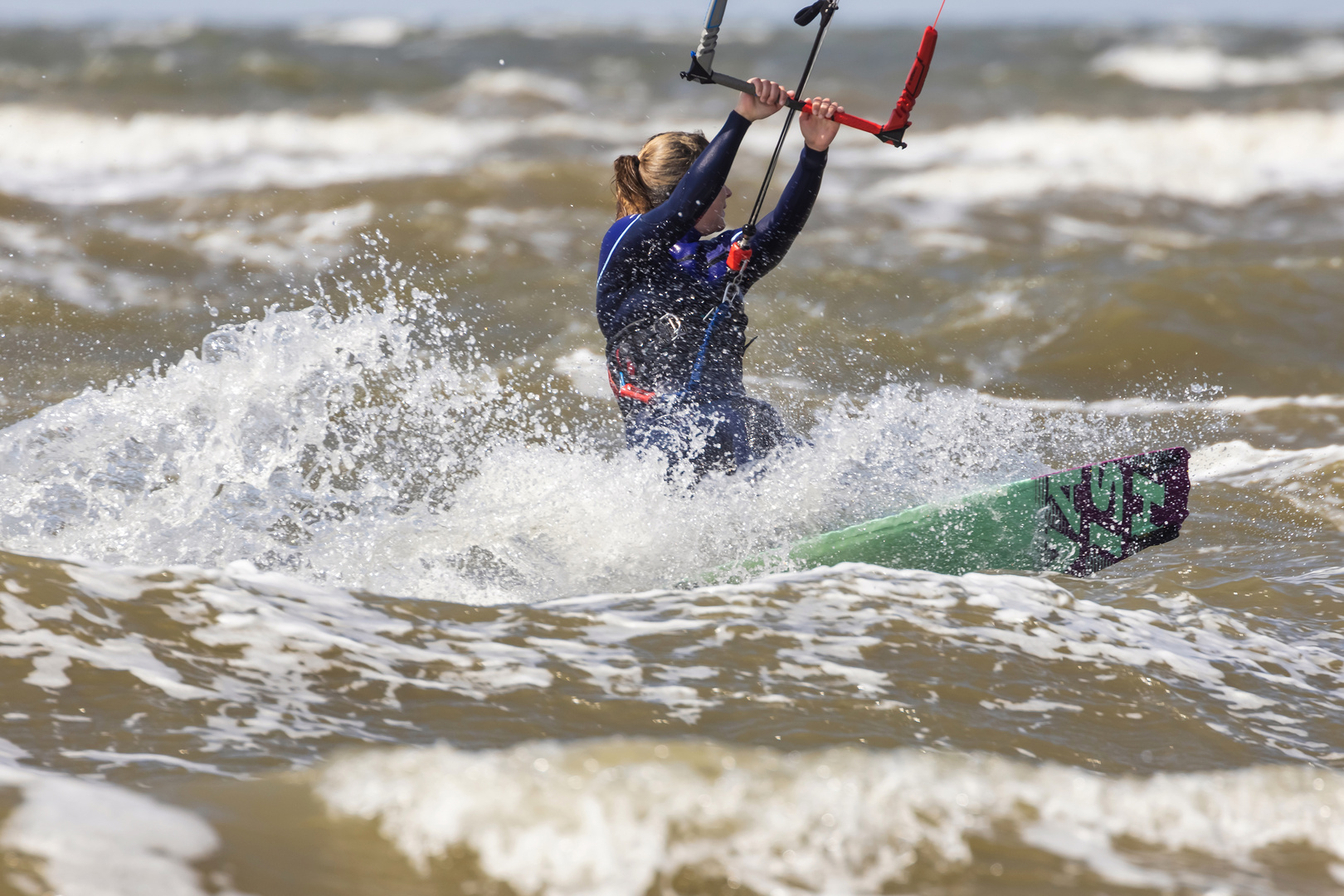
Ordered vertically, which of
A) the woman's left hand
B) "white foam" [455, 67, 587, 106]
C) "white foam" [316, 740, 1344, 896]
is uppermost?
"white foam" [455, 67, 587, 106]

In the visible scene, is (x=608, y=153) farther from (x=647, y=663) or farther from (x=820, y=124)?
(x=647, y=663)

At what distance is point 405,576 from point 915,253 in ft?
29.4

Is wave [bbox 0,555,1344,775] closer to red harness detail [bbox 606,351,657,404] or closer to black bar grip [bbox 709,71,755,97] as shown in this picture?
red harness detail [bbox 606,351,657,404]

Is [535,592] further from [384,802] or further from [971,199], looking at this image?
[971,199]

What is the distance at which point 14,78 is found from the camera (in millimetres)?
19156

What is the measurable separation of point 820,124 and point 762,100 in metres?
0.39

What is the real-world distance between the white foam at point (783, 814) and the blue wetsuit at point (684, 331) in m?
1.99

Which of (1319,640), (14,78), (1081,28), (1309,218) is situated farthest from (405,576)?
(1081,28)

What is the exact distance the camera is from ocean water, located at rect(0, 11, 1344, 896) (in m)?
2.29

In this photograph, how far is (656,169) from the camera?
14.7ft

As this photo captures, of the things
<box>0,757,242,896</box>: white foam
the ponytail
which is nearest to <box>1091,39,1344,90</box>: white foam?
the ponytail

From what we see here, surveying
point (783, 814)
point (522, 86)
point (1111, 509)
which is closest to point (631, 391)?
point (1111, 509)

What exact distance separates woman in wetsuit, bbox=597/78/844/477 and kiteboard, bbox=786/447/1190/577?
1.94ft

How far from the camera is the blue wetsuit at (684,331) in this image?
173 inches
